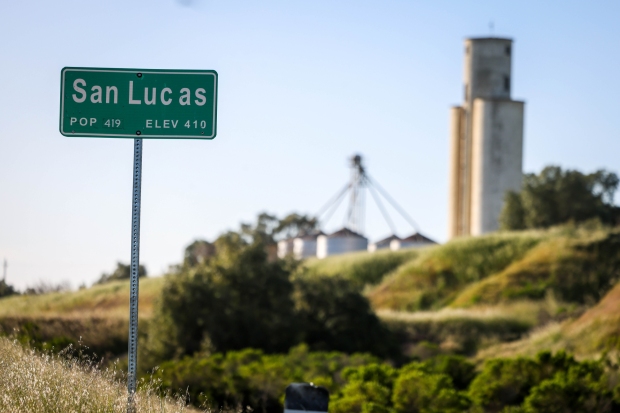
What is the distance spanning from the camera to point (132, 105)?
704 centimetres

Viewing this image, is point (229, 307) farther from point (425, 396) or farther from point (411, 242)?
point (411, 242)

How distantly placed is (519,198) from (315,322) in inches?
1362

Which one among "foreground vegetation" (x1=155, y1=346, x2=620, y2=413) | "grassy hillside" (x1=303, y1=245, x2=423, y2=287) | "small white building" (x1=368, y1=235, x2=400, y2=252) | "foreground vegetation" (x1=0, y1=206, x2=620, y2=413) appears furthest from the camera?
"small white building" (x1=368, y1=235, x2=400, y2=252)

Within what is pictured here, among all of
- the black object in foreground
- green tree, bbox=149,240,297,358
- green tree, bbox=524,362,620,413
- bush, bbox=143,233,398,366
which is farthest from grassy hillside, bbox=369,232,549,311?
the black object in foreground

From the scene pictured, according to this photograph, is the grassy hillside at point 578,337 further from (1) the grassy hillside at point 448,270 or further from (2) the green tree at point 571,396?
(1) the grassy hillside at point 448,270

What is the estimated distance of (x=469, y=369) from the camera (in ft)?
67.8

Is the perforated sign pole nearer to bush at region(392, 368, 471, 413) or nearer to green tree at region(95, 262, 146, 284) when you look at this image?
bush at region(392, 368, 471, 413)

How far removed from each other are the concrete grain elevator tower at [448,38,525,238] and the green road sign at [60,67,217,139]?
183 feet

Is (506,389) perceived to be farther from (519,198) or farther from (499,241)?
(519,198)

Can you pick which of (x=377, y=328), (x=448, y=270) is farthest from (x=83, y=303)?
(x=448, y=270)

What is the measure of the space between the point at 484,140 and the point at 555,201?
596 cm

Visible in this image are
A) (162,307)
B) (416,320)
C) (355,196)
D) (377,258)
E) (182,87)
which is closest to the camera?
(182,87)

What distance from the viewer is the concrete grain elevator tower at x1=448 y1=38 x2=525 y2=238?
61656 millimetres

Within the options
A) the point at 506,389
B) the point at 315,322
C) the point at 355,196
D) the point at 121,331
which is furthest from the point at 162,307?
the point at 355,196
